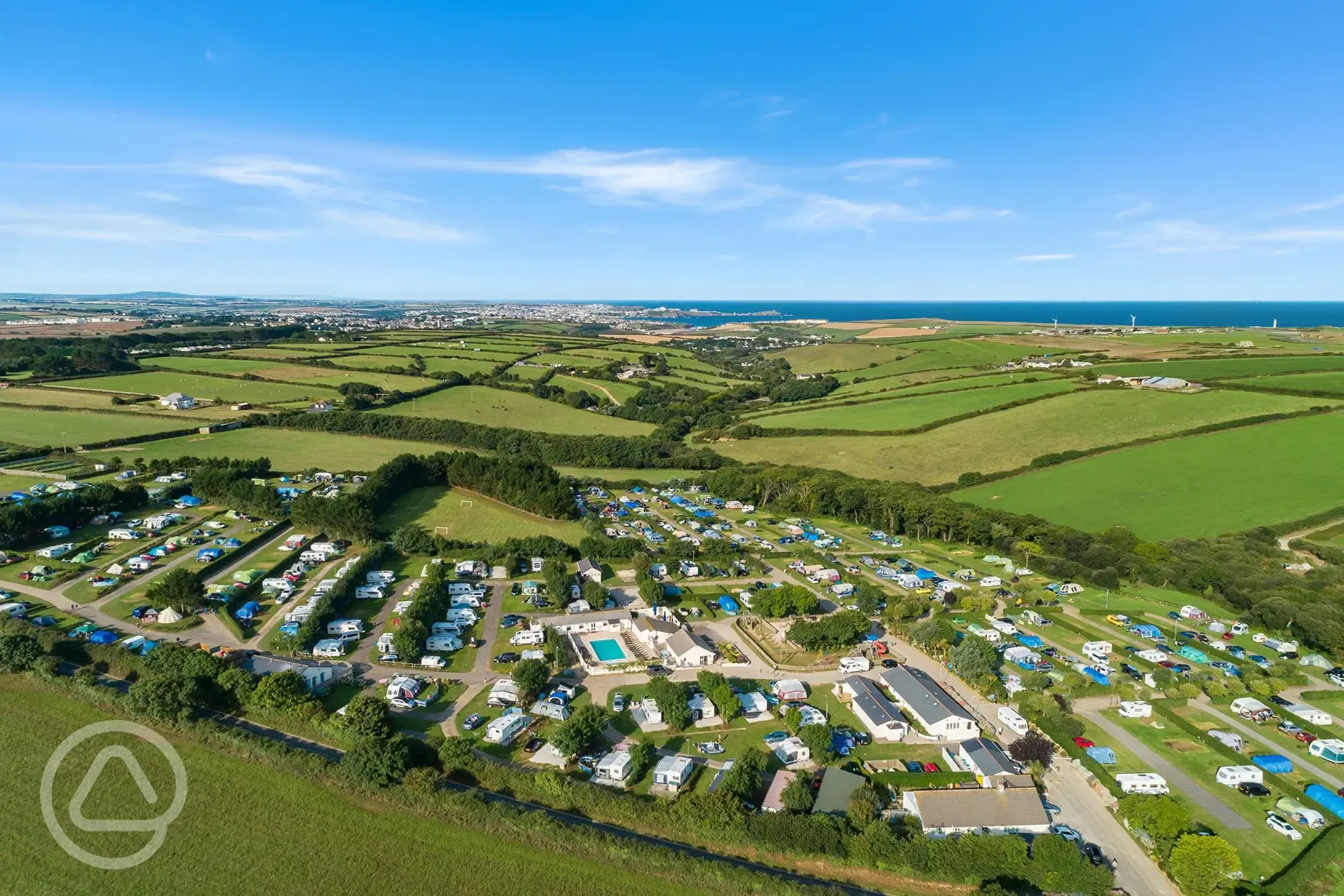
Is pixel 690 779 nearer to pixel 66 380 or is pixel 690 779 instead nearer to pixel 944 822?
pixel 944 822

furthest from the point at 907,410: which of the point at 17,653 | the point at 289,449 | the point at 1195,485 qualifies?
the point at 17,653

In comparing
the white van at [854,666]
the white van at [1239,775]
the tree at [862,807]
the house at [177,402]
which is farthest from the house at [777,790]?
the house at [177,402]

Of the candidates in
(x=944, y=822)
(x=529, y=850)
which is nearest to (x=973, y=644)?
(x=944, y=822)

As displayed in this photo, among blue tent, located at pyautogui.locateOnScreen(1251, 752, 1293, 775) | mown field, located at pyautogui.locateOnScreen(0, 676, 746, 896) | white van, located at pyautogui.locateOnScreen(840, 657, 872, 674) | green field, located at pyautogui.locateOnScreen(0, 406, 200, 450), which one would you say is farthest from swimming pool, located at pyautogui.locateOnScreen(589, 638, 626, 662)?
green field, located at pyautogui.locateOnScreen(0, 406, 200, 450)

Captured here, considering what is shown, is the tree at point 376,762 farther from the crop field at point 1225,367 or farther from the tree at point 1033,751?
the crop field at point 1225,367

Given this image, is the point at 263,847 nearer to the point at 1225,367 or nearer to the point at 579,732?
the point at 579,732
